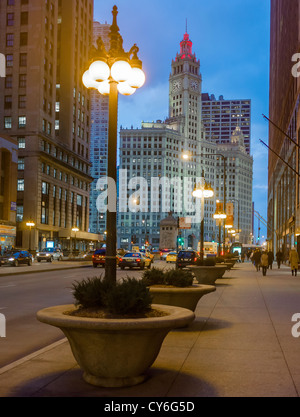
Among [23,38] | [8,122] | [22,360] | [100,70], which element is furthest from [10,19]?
[22,360]

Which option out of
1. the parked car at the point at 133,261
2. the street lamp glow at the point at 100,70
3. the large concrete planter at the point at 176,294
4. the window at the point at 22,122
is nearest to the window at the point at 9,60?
the window at the point at 22,122

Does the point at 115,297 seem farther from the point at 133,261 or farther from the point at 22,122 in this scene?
the point at 22,122

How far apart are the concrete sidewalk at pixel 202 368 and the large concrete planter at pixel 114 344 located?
16cm

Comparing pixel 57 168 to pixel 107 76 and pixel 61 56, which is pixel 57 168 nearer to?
pixel 61 56

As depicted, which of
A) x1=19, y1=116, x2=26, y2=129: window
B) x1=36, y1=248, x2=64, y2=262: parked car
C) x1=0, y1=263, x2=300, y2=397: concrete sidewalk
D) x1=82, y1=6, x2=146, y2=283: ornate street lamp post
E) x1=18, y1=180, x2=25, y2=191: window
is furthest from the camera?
x1=19, y1=116, x2=26, y2=129: window

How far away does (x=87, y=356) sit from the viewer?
574 cm

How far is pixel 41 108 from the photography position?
8381 cm

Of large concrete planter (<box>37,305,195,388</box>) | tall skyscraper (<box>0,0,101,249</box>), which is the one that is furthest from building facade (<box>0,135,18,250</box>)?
large concrete planter (<box>37,305,195,388</box>)

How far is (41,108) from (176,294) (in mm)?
77773

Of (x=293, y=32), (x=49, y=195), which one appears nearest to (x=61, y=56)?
(x=49, y=195)

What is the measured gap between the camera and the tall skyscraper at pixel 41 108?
271ft

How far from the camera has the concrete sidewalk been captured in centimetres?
568

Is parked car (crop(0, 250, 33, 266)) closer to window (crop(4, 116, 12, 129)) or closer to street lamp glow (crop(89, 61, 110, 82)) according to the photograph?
street lamp glow (crop(89, 61, 110, 82))

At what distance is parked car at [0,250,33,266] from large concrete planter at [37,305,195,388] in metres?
40.0
